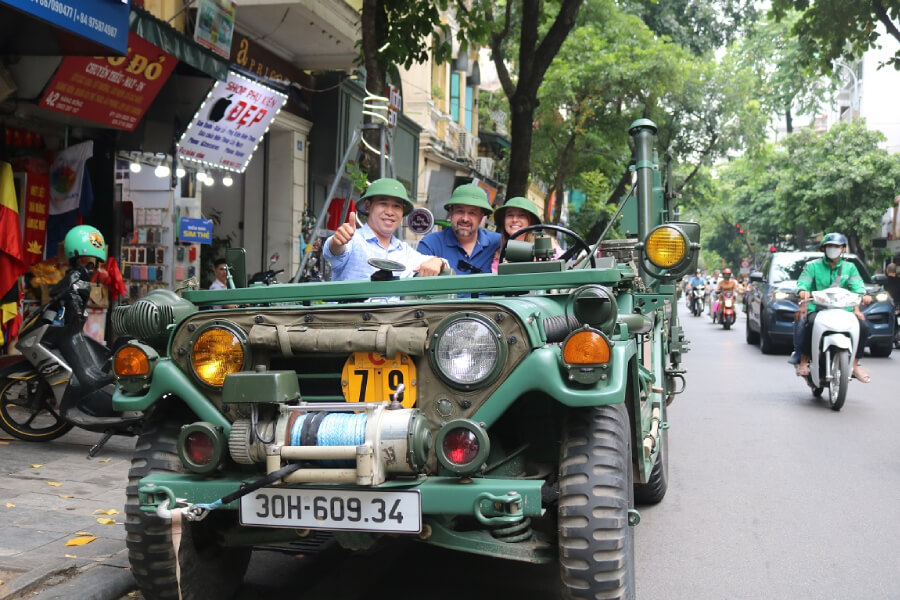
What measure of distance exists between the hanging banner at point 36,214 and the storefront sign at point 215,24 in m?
2.56

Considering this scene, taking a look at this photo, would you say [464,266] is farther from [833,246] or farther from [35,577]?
[833,246]

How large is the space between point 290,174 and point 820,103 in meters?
34.7

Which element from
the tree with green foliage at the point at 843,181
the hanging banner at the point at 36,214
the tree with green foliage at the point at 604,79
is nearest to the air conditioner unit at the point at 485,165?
the tree with green foliage at the point at 604,79

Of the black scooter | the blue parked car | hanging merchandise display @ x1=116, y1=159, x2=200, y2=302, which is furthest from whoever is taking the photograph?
the blue parked car

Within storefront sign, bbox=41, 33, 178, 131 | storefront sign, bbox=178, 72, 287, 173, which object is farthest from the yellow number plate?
storefront sign, bbox=178, 72, 287, 173

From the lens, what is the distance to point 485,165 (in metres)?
29.0

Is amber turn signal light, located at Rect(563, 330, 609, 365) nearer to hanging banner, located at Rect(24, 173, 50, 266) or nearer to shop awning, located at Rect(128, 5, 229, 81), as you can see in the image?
shop awning, located at Rect(128, 5, 229, 81)

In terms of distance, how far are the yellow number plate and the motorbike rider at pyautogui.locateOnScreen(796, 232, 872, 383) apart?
7.60 meters

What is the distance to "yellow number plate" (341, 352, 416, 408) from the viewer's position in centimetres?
337

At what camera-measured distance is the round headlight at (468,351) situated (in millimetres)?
3215

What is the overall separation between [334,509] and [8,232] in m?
6.47

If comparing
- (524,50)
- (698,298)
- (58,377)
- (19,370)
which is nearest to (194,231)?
(19,370)

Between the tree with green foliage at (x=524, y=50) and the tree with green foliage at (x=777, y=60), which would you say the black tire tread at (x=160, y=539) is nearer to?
the tree with green foliage at (x=524, y=50)

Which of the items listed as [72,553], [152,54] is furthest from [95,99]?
[72,553]
